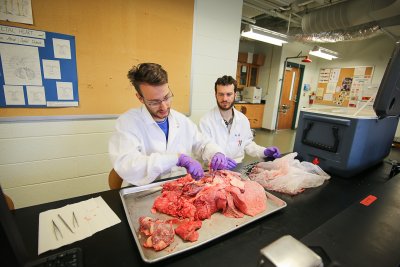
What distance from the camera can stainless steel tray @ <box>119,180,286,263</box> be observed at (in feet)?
2.23

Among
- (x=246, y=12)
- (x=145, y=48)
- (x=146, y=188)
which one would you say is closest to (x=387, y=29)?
(x=246, y=12)

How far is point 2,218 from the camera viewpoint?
0.44m

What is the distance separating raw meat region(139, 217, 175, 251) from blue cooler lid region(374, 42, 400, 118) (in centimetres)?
126

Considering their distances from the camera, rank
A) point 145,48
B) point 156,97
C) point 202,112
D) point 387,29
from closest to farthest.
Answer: point 156,97 < point 145,48 < point 202,112 < point 387,29

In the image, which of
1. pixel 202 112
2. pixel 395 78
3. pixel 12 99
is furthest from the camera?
pixel 202 112

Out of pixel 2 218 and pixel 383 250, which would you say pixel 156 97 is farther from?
pixel 383 250

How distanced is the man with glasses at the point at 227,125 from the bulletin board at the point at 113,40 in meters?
0.72

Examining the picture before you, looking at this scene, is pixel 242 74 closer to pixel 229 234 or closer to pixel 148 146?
pixel 148 146

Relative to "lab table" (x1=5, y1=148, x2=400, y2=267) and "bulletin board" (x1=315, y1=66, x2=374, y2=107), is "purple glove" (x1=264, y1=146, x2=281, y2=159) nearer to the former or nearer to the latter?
"lab table" (x1=5, y1=148, x2=400, y2=267)

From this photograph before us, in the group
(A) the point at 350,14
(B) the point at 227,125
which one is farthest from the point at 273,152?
(A) the point at 350,14

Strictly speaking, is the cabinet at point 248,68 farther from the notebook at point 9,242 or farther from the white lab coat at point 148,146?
the notebook at point 9,242

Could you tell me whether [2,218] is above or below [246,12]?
below

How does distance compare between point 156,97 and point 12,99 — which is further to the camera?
point 12,99

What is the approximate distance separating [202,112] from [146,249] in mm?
2258
